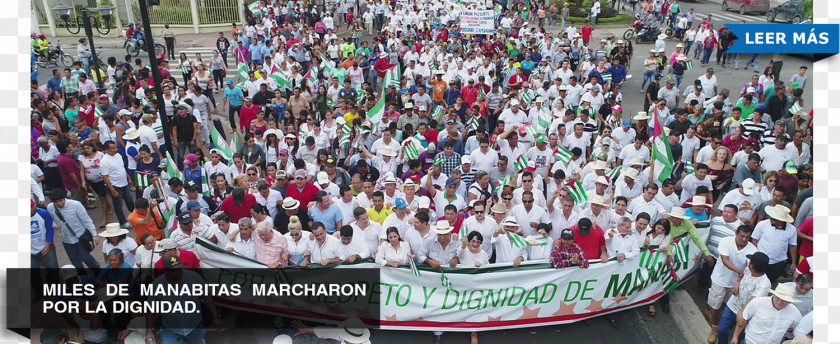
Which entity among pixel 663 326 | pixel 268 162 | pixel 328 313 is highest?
pixel 268 162

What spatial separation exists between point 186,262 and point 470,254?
→ 10.4 ft

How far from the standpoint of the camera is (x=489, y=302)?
679cm

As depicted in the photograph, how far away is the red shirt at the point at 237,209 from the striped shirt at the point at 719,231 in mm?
6051

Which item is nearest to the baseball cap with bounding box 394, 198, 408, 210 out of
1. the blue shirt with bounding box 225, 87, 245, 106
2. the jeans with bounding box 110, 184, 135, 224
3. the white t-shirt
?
the white t-shirt

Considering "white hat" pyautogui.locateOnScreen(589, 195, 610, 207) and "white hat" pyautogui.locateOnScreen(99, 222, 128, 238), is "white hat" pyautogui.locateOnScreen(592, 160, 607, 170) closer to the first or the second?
"white hat" pyautogui.locateOnScreen(589, 195, 610, 207)

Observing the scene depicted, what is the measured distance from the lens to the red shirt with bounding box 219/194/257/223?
7.85 meters

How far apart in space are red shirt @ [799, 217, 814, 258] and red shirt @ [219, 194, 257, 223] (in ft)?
23.4

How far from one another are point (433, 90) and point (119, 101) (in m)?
7.28

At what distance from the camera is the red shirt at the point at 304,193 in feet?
27.3

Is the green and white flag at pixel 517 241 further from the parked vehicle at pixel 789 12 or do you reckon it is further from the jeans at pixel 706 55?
the parked vehicle at pixel 789 12

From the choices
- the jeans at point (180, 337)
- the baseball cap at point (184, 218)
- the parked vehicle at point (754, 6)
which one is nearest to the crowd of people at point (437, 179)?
the baseball cap at point (184, 218)

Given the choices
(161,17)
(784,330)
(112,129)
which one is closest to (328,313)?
(784,330)

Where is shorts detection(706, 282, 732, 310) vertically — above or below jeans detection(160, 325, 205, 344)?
below

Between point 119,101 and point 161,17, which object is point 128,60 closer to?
point 119,101
